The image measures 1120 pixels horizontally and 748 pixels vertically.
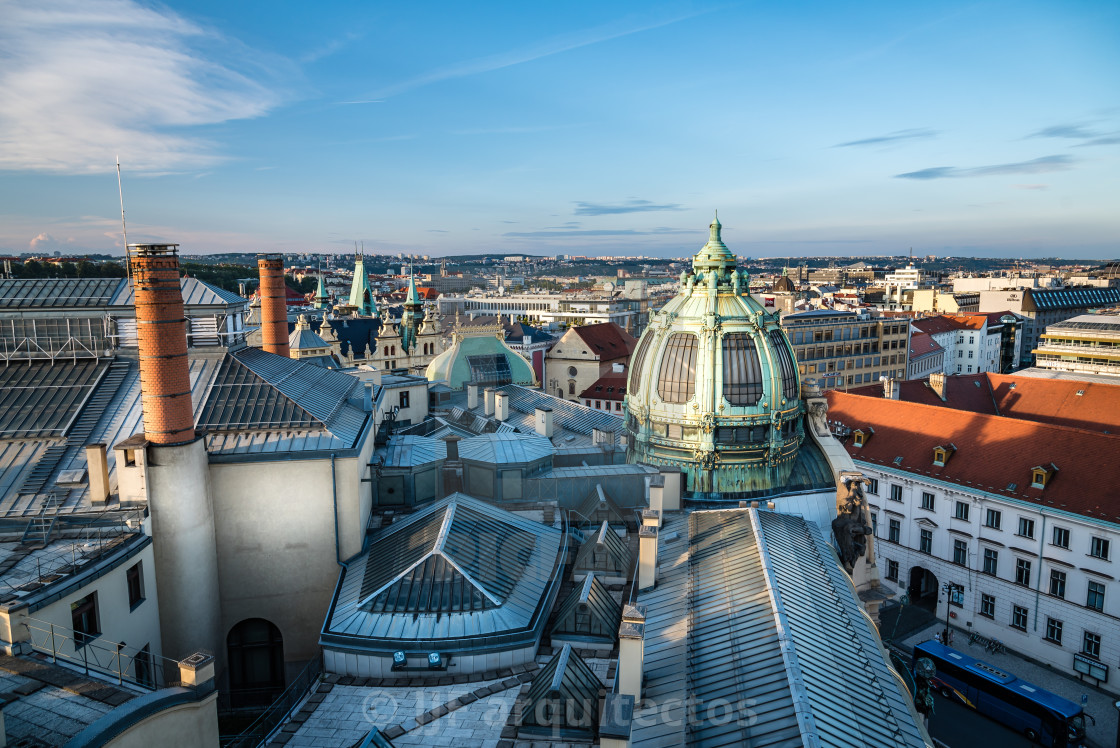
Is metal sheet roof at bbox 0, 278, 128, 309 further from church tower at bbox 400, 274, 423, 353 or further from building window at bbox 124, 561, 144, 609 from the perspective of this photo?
church tower at bbox 400, 274, 423, 353

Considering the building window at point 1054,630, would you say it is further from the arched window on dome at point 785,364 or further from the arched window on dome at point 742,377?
the arched window on dome at point 742,377

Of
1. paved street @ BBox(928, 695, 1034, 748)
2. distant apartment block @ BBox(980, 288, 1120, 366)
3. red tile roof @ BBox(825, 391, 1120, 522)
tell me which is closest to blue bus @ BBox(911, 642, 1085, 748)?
paved street @ BBox(928, 695, 1034, 748)

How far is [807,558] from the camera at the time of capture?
919 inches

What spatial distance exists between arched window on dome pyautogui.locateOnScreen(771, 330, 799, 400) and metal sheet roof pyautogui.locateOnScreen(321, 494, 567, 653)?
12.4m

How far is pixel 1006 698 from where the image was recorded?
109ft

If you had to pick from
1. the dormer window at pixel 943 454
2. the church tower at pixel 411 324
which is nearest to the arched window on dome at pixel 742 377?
the dormer window at pixel 943 454

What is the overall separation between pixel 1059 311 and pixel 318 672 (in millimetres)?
165721

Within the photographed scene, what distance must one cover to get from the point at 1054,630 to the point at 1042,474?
8082 millimetres

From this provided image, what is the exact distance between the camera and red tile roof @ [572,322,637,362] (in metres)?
99.6

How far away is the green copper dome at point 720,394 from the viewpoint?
31219 mm

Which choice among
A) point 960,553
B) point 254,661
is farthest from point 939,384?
point 254,661

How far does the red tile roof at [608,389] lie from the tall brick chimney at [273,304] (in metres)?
51.2

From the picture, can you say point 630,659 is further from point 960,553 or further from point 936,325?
point 936,325

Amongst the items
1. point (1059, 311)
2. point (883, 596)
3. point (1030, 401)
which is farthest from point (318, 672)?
point (1059, 311)
